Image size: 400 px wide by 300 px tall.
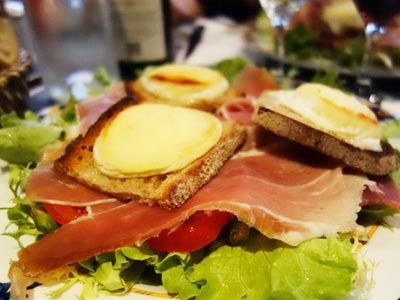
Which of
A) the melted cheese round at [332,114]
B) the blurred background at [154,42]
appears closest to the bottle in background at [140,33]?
the blurred background at [154,42]

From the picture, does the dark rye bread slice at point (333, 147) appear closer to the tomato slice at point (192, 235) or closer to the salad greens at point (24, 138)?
the tomato slice at point (192, 235)

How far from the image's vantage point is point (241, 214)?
1229mm

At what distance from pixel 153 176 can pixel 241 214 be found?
0.26 metres

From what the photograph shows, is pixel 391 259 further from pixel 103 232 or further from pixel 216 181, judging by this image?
pixel 103 232

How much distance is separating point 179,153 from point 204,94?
20.9 inches

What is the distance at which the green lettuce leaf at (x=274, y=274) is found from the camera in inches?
45.4

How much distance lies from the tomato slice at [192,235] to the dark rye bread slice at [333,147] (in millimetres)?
353

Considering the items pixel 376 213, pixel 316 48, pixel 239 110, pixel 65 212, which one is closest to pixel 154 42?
pixel 316 48

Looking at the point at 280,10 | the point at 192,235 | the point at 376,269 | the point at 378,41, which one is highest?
the point at 280,10

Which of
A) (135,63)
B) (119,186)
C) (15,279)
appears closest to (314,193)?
(119,186)

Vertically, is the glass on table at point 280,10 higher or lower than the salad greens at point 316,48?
higher

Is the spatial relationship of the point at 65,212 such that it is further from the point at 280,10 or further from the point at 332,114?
the point at 280,10

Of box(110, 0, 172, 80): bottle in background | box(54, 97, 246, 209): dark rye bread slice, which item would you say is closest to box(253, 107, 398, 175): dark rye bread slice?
box(54, 97, 246, 209): dark rye bread slice

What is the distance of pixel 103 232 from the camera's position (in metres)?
1.23
